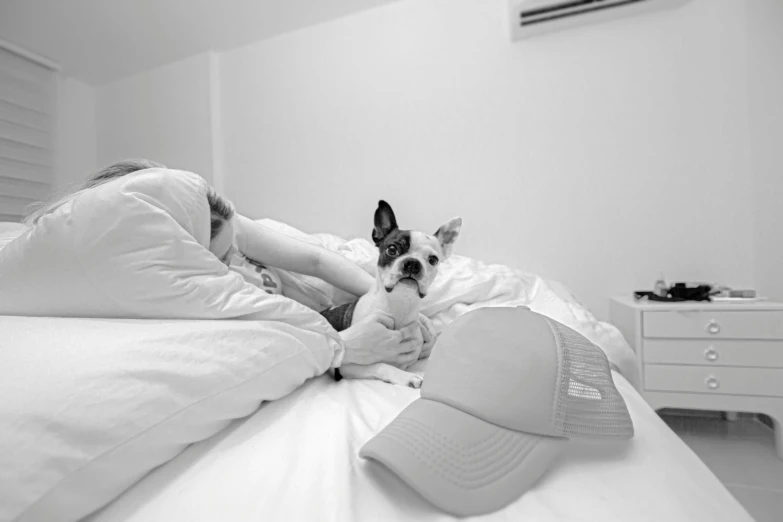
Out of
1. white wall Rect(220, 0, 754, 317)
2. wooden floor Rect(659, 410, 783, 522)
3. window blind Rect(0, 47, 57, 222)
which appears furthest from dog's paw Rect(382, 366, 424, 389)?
window blind Rect(0, 47, 57, 222)

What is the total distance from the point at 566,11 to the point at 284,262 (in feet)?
6.98

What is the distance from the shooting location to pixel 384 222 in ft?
4.06

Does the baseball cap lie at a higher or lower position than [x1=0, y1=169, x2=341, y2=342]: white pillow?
lower

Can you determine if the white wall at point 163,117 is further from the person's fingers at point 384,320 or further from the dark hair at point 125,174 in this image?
the person's fingers at point 384,320

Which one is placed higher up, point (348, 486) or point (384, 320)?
point (384, 320)

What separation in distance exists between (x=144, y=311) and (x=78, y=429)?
Result: 9.3 inches

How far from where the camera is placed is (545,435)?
1.60 ft

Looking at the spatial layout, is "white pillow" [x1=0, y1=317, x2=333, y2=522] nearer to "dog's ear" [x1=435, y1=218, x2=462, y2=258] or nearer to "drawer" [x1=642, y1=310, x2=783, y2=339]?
"dog's ear" [x1=435, y1=218, x2=462, y2=258]

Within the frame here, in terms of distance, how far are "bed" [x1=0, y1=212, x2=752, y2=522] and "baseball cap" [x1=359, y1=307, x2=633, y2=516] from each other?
3 cm

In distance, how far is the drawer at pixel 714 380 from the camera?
57.3 inches

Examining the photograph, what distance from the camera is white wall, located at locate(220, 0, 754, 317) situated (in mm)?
1969

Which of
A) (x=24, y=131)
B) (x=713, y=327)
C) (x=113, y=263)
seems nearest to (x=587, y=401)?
(x=113, y=263)

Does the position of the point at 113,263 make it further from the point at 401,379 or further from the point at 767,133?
the point at 767,133

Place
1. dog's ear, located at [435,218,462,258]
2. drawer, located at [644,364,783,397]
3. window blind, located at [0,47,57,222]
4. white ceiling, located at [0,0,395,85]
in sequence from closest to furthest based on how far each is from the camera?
dog's ear, located at [435,218,462,258], drawer, located at [644,364,783,397], white ceiling, located at [0,0,395,85], window blind, located at [0,47,57,222]
